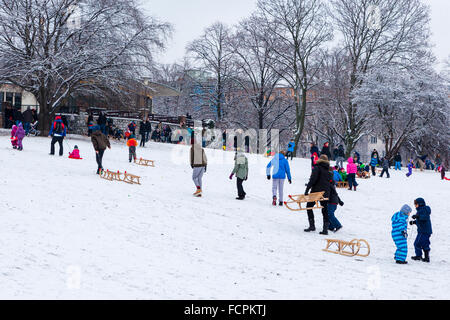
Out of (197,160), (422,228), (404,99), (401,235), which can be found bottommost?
(401,235)

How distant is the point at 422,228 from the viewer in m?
9.16

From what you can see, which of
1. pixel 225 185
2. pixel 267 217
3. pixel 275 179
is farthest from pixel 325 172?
pixel 225 185

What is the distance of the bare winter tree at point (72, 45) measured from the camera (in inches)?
1058

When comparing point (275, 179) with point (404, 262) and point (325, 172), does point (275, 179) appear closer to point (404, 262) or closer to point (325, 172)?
point (325, 172)

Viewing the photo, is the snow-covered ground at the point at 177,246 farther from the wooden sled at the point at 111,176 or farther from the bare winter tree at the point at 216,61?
the bare winter tree at the point at 216,61

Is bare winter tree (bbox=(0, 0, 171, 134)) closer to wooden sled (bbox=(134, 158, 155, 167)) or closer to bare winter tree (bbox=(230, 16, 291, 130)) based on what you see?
wooden sled (bbox=(134, 158, 155, 167))

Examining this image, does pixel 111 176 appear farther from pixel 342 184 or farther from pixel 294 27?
pixel 294 27

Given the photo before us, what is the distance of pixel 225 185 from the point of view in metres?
17.6

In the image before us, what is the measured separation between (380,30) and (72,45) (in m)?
23.4

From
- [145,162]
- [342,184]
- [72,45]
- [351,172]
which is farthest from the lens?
[72,45]

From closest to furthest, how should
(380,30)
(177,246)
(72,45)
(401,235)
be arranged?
1. (177,246)
2. (401,235)
3. (72,45)
4. (380,30)

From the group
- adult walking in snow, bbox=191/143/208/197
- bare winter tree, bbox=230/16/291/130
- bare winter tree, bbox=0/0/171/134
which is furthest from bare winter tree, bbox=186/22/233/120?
adult walking in snow, bbox=191/143/208/197

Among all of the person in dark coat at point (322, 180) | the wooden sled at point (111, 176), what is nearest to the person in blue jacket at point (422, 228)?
the person in dark coat at point (322, 180)

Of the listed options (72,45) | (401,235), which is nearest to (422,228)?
(401,235)
